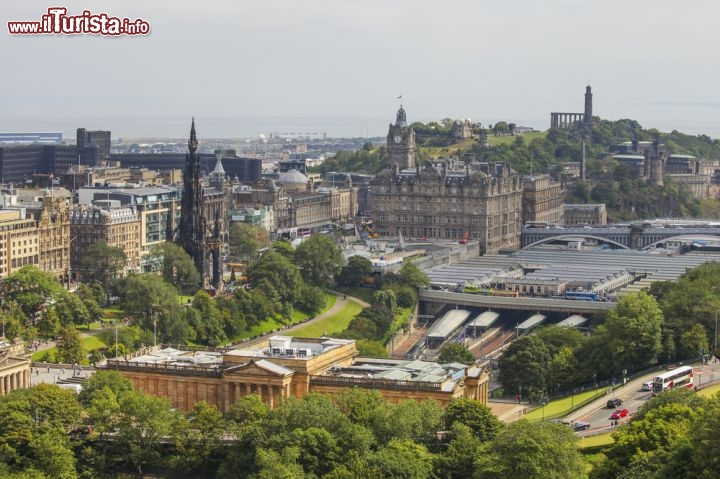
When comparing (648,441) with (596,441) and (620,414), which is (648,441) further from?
(620,414)

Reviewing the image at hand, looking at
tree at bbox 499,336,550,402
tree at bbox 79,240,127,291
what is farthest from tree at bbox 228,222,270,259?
tree at bbox 499,336,550,402

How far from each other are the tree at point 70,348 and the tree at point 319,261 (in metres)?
39.5

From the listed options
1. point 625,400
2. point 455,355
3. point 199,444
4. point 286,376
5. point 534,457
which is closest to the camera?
point 534,457

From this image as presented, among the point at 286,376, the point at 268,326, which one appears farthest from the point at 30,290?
the point at 286,376

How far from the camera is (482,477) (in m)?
68.6

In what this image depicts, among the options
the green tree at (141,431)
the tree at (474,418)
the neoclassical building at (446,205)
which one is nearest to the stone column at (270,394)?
the green tree at (141,431)

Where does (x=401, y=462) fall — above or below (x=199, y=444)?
above

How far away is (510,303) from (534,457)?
67746mm

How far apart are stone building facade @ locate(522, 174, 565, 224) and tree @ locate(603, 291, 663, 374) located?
88514 mm

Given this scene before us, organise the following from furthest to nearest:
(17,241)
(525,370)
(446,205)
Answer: (446,205) < (17,241) < (525,370)

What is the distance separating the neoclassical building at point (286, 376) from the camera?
80750mm

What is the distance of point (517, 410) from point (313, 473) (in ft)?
72.3

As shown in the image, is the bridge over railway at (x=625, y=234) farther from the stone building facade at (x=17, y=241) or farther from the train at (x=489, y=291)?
the stone building facade at (x=17, y=241)

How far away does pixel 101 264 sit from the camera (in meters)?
130
